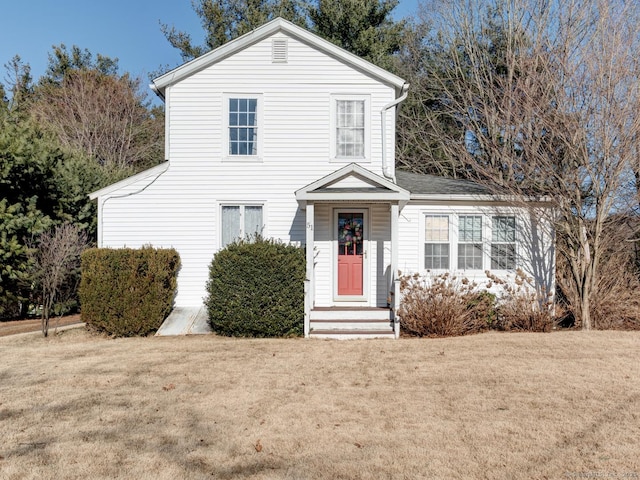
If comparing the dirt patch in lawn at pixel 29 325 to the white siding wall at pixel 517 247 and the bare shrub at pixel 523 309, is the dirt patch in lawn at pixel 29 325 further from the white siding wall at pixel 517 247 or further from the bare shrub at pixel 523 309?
the bare shrub at pixel 523 309

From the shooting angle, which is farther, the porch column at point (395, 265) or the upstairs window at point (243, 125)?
the upstairs window at point (243, 125)

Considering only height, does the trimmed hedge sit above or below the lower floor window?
below

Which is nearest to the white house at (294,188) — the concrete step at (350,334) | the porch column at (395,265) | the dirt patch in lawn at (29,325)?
the porch column at (395,265)

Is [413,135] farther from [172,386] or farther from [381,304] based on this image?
[172,386]

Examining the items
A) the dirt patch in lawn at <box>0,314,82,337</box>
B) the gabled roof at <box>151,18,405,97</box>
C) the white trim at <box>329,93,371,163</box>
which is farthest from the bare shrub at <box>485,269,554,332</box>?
the dirt patch in lawn at <box>0,314,82,337</box>

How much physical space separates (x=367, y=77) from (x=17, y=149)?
378 inches

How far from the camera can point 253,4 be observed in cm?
2750

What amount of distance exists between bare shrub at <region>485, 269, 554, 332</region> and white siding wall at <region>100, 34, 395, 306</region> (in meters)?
3.60

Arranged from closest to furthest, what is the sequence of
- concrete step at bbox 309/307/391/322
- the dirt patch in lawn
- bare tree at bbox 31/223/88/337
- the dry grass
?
the dry grass, concrete step at bbox 309/307/391/322, bare tree at bbox 31/223/88/337, the dirt patch in lawn

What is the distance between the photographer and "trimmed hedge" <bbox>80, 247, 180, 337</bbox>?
36.5ft

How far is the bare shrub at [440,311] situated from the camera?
1107 cm

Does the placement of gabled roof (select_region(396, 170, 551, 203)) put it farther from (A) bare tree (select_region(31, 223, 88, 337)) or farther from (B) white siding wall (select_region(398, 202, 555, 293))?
(A) bare tree (select_region(31, 223, 88, 337))

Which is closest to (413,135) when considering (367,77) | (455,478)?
(367,77)

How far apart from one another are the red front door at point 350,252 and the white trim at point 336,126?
58.0 inches
